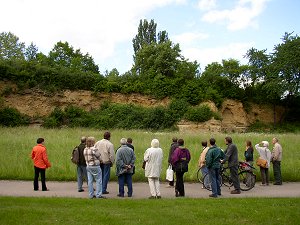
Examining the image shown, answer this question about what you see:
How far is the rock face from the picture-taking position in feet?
131

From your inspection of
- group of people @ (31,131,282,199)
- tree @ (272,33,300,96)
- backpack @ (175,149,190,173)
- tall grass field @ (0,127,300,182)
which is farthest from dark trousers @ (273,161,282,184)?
tree @ (272,33,300,96)

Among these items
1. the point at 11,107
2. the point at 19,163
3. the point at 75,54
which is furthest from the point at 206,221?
the point at 75,54

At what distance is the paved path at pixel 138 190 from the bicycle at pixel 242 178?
0.79 feet

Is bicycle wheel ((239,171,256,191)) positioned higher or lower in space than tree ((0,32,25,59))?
lower

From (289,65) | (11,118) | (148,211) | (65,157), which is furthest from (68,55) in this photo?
(148,211)

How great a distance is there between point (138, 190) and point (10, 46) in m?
57.7

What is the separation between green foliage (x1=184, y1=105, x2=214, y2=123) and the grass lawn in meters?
30.1

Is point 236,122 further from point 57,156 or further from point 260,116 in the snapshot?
point 57,156

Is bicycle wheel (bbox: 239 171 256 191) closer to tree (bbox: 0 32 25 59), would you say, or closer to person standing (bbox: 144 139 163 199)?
person standing (bbox: 144 139 163 199)

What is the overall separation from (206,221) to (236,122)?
1594 inches

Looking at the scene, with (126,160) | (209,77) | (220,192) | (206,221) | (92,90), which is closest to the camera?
(206,221)

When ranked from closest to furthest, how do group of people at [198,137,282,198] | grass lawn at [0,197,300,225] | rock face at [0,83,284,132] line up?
grass lawn at [0,197,300,225] → group of people at [198,137,282,198] → rock face at [0,83,284,132]

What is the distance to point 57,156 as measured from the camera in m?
19.0

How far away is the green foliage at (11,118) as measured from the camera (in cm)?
3741
